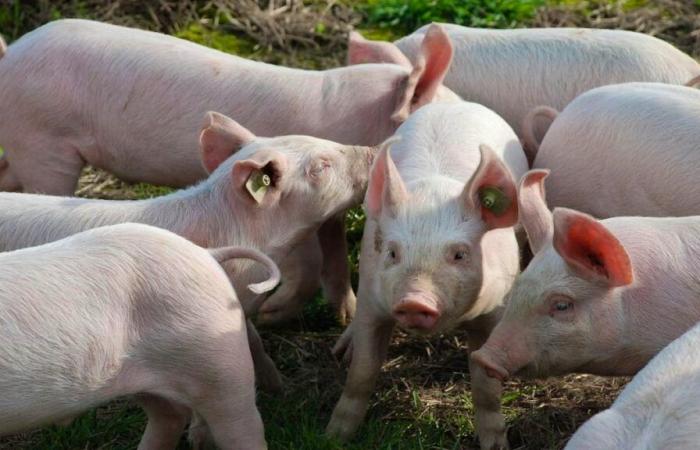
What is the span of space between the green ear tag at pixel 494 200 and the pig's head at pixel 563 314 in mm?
335

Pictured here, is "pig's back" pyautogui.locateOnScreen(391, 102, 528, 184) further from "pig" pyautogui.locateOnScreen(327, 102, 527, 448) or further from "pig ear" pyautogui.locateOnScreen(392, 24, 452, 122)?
"pig ear" pyautogui.locateOnScreen(392, 24, 452, 122)

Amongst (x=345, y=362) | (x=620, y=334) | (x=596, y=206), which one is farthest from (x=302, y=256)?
(x=620, y=334)

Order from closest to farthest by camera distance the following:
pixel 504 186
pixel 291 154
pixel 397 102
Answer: pixel 504 186
pixel 291 154
pixel 397 102

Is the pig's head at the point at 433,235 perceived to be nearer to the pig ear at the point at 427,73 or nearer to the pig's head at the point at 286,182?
the pig's head at the point at 286,182

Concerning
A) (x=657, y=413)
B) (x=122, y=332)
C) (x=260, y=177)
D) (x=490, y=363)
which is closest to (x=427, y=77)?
(x=260, y=177)

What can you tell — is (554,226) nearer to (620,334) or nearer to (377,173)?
(620,334)

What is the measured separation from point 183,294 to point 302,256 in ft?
4.76

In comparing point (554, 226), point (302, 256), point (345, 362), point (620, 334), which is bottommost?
point (345, 362)

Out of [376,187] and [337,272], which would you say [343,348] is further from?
[376,187]

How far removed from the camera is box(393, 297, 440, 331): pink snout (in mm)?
4574

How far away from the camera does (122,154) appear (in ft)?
21.8

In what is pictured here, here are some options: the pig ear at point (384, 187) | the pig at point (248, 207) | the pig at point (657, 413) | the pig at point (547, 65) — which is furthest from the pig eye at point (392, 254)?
the pig at point (547, 65)

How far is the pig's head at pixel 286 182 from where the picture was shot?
5.30m

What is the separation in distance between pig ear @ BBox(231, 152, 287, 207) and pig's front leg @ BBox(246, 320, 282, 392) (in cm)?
51
